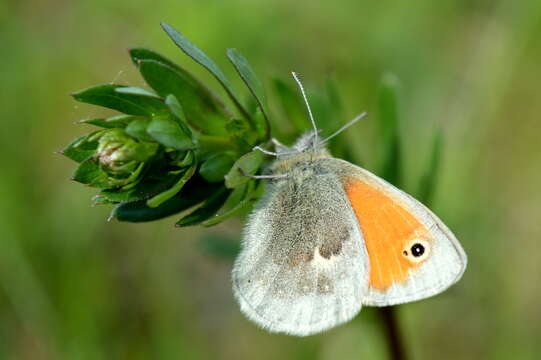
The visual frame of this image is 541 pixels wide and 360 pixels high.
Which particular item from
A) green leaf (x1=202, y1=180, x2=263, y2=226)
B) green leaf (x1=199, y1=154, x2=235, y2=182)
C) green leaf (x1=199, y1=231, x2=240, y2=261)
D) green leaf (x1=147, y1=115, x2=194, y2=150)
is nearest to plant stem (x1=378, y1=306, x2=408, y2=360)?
green leaf (x1=199, y1=231, x2=240, y2=261)

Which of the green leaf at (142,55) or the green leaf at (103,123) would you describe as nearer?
the green leaf at (103,123)

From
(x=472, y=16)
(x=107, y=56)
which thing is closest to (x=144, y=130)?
(x=107, y=56)

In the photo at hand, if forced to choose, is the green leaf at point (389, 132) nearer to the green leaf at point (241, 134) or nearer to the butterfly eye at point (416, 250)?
the butterfly eye at point (416, 250)

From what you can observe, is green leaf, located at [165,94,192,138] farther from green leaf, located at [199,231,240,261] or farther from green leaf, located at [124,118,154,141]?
green leaf, located at [199,231,240,261]

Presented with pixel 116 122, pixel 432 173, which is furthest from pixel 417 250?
pixel 116 122

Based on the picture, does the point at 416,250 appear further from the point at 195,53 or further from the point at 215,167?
the point at 195,53

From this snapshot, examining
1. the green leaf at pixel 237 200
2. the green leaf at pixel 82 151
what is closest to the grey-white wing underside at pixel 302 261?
the green leaf at pixel 237 200
